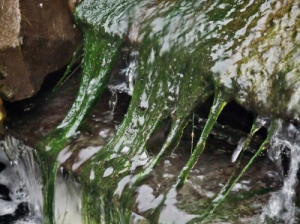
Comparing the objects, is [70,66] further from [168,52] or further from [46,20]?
[168,52]

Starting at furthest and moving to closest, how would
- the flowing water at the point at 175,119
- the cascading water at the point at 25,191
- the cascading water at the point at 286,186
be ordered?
the cascading water at the point at 25,191, the flowing water at the point at 175,119, the cascading water at the point at 286,186

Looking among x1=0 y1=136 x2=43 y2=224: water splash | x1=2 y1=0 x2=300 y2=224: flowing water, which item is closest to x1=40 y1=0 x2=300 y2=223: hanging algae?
x1=2 y1=0 x2=300 y2=224: flowing water

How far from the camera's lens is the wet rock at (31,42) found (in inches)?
150

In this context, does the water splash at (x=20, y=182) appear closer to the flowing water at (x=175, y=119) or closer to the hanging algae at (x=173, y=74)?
the flowing water at (x=175, y=119)

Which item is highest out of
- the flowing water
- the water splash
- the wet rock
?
the wet rock

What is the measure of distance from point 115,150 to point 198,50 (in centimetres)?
71

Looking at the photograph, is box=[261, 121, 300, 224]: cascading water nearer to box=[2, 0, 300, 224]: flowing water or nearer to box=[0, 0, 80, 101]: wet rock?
box=[2, 0, 300, 224]: flowing water

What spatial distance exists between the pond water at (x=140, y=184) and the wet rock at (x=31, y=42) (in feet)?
0.71

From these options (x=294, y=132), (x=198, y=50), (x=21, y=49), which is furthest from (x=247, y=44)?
(x=21, y=49)

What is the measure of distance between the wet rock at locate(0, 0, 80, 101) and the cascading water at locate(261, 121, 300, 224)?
71.0 inches

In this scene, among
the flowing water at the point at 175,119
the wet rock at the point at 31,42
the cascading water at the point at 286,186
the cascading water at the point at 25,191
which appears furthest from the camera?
the wet rock at the point at 31,42

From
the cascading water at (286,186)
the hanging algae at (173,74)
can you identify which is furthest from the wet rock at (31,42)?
the cascading water at (286,186)

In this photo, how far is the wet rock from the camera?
382 cm

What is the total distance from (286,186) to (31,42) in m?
1.95
